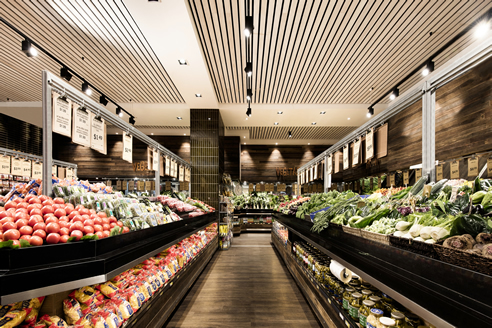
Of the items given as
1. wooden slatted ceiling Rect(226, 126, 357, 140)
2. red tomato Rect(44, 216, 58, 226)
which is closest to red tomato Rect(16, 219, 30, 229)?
red tomato Rect(44, 216, 58, 226)

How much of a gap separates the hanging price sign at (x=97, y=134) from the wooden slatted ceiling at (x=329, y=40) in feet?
7.58

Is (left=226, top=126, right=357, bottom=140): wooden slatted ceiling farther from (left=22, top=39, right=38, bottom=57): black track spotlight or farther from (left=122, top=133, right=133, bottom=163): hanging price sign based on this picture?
(left=22, top=39, right=38, bottom=57): black track spotlight

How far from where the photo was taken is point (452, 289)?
1.00 m

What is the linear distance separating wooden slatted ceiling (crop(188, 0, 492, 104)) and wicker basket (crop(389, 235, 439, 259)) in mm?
3707

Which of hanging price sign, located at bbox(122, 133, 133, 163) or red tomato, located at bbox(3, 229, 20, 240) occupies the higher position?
hanging price sign, located at bbox(122, 133, 133, 163)

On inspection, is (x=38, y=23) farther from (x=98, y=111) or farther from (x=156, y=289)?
(x=156, y=289)

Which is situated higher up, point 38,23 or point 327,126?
point 38,23

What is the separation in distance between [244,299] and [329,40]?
15.3 feet

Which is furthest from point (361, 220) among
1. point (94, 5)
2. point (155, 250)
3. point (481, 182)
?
point (94, 5)

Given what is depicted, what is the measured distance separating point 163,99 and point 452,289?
7.60 m

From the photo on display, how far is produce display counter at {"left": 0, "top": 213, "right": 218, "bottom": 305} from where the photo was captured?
1.25 meters

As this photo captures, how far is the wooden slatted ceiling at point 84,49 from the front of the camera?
12.7 feet

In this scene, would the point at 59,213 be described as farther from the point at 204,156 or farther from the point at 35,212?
the point at 204,156

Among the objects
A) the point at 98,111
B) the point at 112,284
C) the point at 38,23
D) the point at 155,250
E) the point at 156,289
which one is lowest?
the point at 156,289
